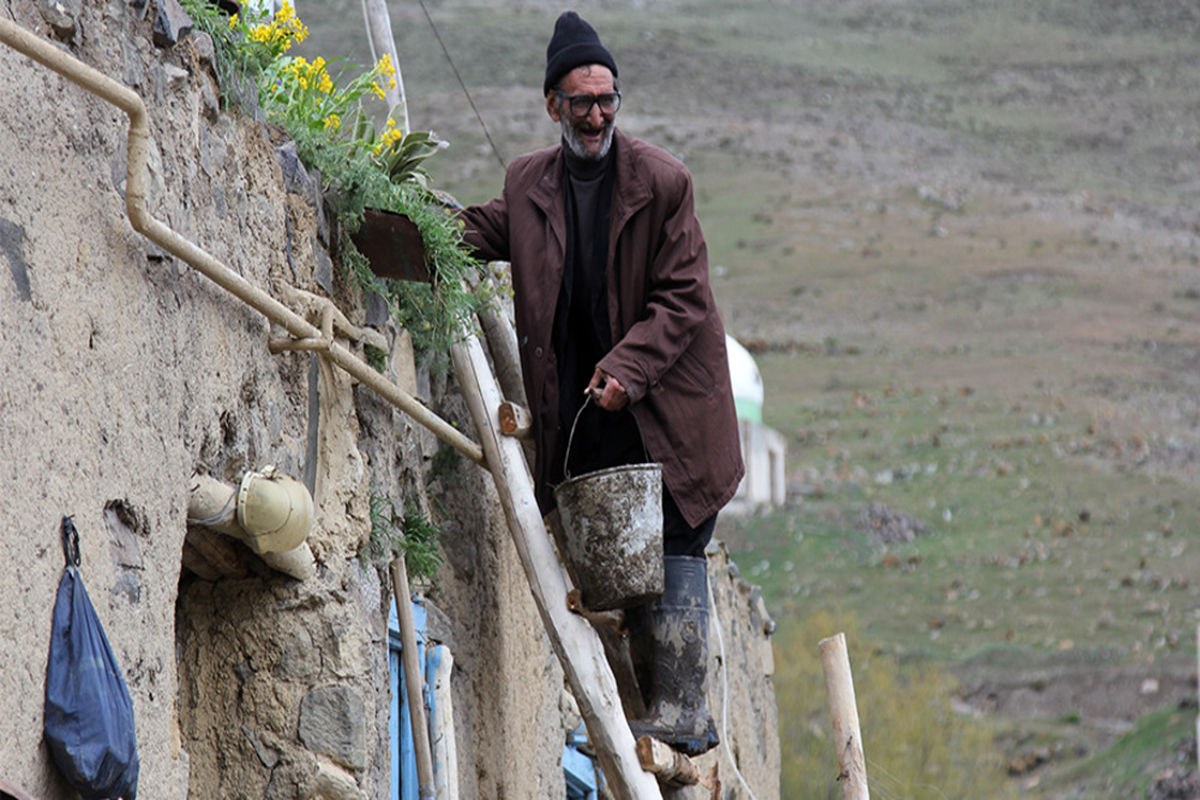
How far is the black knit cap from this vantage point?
15.3 feet

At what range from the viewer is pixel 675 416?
4.68m

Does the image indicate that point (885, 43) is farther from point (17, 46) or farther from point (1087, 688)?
point (17, 46)

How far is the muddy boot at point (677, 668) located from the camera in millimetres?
4684

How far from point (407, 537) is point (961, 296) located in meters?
44.1

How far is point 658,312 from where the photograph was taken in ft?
15.0

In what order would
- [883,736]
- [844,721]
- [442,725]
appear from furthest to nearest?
1. [883,736]
2. [844,721]
3. [442,725]

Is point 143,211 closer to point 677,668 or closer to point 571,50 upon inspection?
point 571,50

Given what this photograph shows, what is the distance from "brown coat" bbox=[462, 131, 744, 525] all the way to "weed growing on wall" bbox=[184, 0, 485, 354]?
23cm

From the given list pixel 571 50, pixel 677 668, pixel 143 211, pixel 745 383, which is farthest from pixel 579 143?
pixel 745 383

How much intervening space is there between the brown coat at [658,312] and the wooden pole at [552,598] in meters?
0.17

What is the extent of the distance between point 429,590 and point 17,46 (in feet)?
8.94

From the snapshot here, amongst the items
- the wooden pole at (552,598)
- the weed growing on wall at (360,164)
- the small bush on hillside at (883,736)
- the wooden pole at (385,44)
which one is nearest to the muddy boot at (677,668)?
the wooden pole at (552,598)

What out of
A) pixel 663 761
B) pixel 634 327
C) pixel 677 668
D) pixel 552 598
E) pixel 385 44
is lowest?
pixel 663 761

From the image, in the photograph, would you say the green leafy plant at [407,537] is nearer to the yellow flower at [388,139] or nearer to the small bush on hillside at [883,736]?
the yellow flower at [388,139]
